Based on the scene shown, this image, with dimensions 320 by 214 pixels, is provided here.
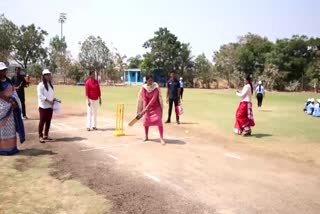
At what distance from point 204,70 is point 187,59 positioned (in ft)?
11.1

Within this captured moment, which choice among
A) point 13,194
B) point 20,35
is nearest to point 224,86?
point 20,35

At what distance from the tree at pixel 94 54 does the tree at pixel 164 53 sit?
1207 cm

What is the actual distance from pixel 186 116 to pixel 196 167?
9028 mm

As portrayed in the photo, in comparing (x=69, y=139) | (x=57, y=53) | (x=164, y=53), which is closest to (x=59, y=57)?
(x=57, y=53)

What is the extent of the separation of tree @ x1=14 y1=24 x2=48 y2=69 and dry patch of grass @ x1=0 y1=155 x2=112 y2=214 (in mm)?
61713

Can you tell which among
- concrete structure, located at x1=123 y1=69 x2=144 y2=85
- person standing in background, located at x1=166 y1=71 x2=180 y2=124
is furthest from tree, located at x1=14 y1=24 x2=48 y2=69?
person standing in background, located at x1=166 y1=71 x2=180 y2=124

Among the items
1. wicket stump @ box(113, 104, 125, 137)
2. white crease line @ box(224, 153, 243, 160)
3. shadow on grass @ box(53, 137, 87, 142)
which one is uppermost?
wicket stump @ box(113, 104, 125, 137)

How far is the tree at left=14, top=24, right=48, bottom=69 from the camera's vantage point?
63719 millimetres

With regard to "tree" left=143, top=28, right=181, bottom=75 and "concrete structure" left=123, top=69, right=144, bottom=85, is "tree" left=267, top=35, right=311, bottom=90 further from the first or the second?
"concrete structure" left=123, top=69, right=144, bottom=85

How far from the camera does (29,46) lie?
6419cm

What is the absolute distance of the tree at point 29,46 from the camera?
63719mm

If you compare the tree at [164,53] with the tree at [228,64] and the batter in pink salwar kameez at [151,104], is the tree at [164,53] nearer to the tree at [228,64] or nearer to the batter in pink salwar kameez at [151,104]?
the tree at [228,64]

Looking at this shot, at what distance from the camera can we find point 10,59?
63.2 meters

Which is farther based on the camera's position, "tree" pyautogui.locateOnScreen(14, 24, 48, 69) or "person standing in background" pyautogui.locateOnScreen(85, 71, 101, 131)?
"tree" pyautogui.locateOnScreen(14, 24, 48, 69)
